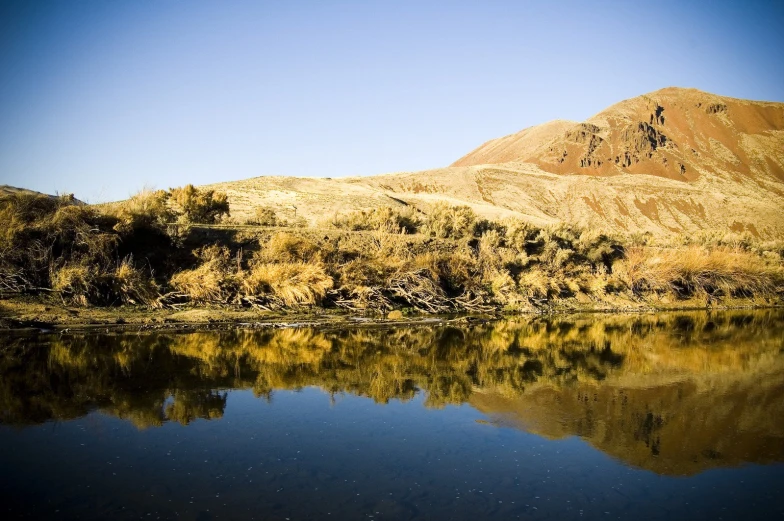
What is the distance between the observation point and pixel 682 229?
5994cm

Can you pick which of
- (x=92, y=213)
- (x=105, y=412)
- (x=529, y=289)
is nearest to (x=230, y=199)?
(x=92, y=213)

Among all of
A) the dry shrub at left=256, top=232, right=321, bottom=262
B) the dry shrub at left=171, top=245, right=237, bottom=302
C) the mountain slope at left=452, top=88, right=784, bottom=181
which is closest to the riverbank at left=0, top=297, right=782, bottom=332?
the dry shrub at left=171, top=245, right=237, bottom=302

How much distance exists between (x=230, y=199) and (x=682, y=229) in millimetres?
47970

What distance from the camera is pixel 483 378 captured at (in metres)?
12.5

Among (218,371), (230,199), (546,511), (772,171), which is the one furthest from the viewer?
(772,171)

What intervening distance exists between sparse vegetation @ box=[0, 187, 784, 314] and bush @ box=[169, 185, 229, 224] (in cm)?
7

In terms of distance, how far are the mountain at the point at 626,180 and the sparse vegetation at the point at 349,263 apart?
1024 centimetres

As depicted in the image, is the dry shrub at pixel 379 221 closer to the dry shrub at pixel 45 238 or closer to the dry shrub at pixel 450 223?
the dry shrub at pixel 450 223

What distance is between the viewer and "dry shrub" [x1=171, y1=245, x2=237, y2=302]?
1850 centimetres

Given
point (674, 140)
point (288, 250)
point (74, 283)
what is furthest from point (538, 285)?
point (674, 140)

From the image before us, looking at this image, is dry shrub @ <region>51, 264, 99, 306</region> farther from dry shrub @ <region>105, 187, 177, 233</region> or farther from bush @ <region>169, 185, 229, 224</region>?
bush @ <region>169, 185, 229, 224</region>

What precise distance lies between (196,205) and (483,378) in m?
18.6

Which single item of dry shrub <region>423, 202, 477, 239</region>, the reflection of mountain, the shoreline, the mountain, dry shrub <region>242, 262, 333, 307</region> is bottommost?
the reflection of mountain

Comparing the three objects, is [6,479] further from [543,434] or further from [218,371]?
[543,434]
